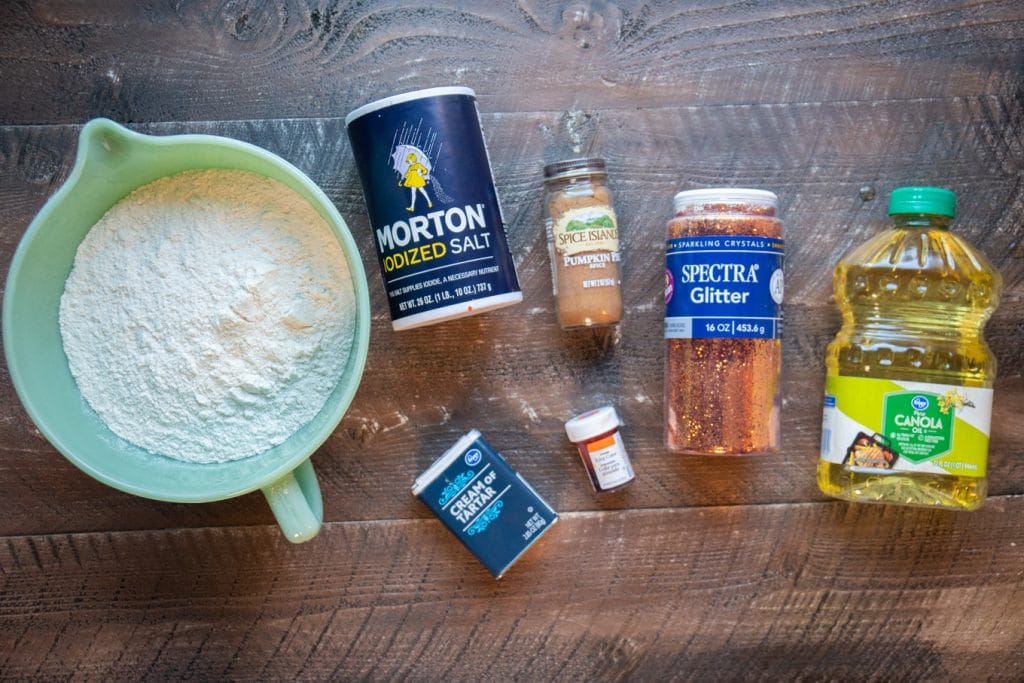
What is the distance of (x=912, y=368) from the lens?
862 millimetres

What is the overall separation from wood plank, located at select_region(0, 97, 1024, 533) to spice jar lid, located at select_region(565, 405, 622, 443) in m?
0.05

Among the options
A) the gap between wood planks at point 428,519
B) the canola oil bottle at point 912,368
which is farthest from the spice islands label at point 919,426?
the gap between wood planks at point 428,519

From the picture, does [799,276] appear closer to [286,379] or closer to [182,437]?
[286,379]

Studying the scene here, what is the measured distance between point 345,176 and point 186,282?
0.23m

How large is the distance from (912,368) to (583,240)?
0.40 meters

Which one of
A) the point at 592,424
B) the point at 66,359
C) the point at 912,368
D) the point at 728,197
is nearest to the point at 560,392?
the point at 592,424

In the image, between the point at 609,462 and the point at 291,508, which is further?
the point at 609,462

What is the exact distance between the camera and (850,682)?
926 millimetres

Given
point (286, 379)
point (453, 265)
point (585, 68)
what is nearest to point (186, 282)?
point (286, 379)

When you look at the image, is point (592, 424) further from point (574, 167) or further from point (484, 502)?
point (574, 167)

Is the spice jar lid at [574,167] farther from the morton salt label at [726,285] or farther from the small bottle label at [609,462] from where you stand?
the small bottle label at [609,462]

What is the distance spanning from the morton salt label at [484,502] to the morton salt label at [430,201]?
177 mm

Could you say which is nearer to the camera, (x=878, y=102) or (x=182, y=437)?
(x=182, y=437)

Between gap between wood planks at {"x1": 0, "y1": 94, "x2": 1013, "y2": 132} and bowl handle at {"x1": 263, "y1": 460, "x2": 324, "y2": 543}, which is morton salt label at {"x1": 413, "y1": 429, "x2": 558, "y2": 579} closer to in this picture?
bowl handle at {"x1": 263, "y1": 460, "x2": 324, "y2": 543}
